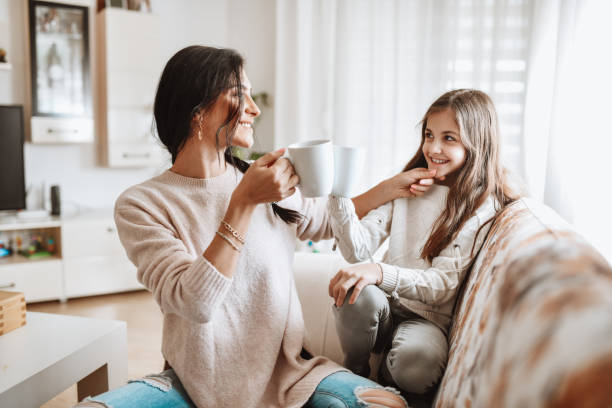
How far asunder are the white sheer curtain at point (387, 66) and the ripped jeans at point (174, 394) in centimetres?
222

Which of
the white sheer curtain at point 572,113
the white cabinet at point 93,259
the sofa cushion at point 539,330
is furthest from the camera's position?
the white cabinet at point 93,259

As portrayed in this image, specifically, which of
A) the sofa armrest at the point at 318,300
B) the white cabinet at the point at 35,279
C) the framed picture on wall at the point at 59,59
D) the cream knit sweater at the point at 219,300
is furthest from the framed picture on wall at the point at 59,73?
the cream knit sweater at the point at 219,300

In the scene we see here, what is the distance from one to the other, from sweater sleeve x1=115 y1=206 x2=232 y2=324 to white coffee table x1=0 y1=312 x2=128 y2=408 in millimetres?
421

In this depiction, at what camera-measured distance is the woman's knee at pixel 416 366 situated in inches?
44.2

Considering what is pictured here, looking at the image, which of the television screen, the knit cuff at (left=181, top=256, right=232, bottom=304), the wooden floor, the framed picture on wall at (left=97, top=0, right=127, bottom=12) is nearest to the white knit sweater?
the knit cuff at (left=181, top=256, right=232, bottom=304)

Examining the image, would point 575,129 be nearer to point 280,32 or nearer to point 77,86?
point 280,32

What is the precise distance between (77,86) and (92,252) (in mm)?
1103

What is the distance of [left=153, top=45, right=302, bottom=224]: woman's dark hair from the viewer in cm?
116

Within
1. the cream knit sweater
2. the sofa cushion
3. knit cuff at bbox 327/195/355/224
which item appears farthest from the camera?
knit cuff at bbox 327/195/355/224

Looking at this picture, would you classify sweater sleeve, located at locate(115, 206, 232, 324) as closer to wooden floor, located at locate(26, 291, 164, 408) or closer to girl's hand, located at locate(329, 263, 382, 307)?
girl's hand, located at locate(329, 263, 382, 307)

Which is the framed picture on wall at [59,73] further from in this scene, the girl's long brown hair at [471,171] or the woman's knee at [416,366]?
the woman's knee at [416,366]

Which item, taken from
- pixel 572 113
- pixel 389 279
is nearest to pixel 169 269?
pixel 389 279

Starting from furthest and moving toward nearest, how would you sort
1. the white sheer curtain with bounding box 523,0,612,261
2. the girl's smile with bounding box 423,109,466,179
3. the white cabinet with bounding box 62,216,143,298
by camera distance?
the white cabinet with bounding box 62,216,143,298
the white sheer curtain with bounding box 523,0,612,261
the girl's smile with bounding box 423,109,466,179

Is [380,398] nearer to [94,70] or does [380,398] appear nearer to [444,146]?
[444,146]
